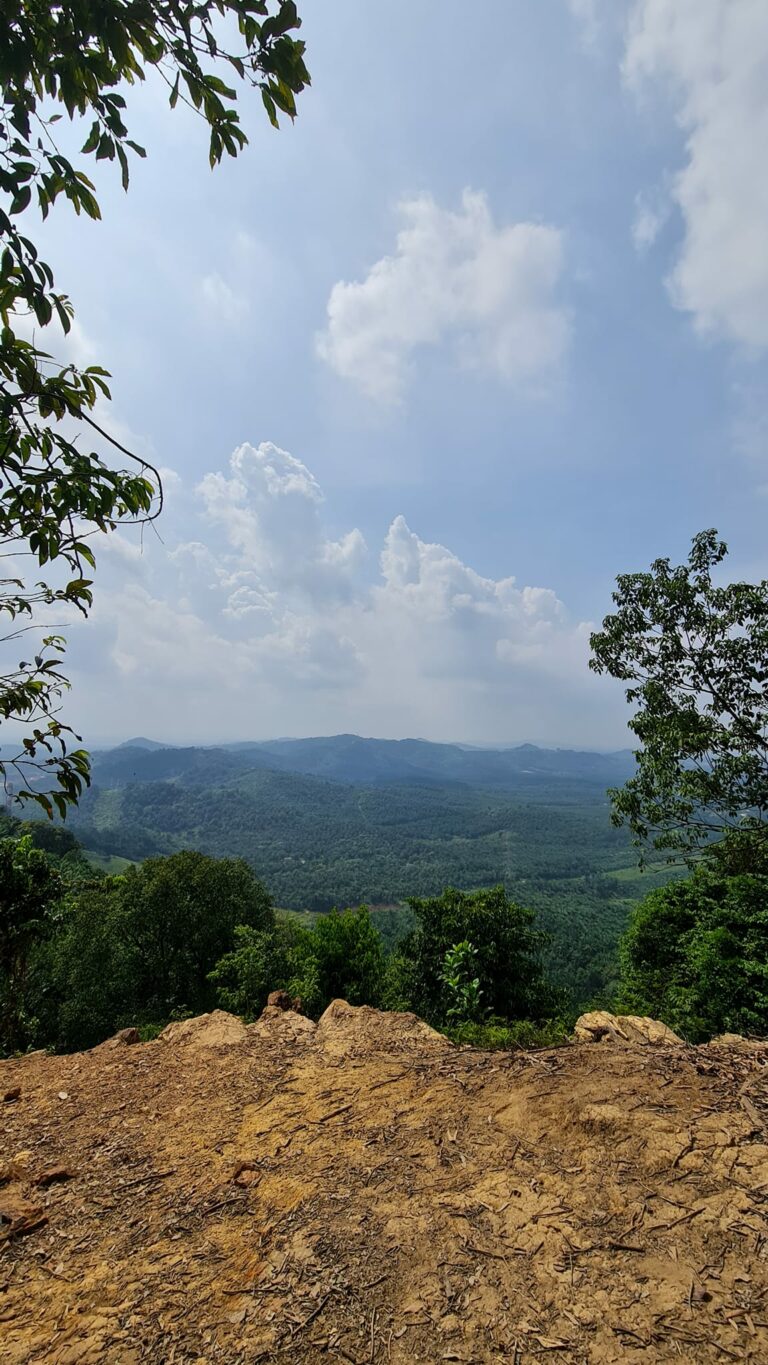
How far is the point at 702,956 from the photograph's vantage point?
13922 mm

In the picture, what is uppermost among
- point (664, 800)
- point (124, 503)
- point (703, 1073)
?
point (124, 503)

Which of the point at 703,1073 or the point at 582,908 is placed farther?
the point at 582,908

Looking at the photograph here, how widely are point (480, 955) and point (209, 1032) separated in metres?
11.1

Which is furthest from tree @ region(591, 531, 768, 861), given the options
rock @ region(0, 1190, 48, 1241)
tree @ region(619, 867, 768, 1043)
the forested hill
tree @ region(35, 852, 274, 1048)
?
the forested hill

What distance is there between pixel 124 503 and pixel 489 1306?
428cm

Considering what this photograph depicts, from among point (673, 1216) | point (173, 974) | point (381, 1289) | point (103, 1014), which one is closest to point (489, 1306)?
point (381, 1289)

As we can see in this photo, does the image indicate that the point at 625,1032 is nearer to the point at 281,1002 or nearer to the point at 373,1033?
the point at 373,1033

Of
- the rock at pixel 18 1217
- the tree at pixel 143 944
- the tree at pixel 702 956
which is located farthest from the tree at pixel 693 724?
the tree at pixel 143 944

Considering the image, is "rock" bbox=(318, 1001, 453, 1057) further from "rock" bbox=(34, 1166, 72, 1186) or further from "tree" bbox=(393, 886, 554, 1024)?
"tree" bbox=(393, 886, 554, 1024)

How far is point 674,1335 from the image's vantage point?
7.18ft

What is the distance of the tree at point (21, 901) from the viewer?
8117 mm

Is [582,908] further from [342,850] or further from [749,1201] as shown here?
[749,1201]

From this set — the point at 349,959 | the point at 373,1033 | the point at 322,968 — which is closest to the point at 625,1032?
the point at 373,1033

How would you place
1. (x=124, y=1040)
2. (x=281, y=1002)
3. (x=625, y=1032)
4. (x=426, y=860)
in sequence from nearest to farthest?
(x=625, y=1032) < (x=124, y=1040) < (x=281, y=1002) < (x=426, y=860)
